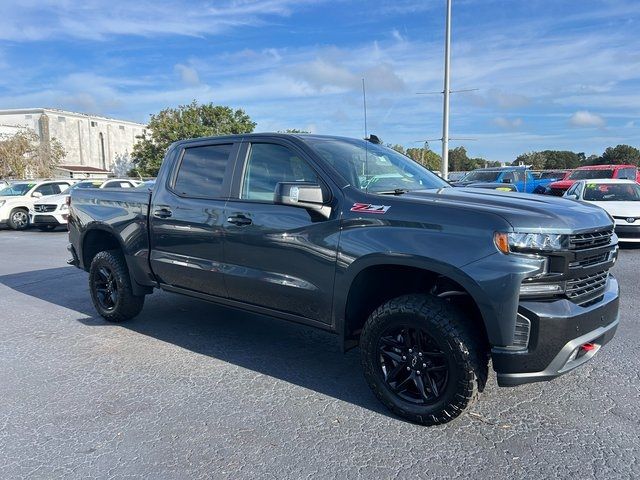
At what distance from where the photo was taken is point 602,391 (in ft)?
12.7

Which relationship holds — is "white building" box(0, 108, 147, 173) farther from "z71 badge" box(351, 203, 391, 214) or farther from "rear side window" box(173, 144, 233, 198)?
"z71 badge" box(351, 203, 391, 214)

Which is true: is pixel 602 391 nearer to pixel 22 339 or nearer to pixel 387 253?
pixel 387 253

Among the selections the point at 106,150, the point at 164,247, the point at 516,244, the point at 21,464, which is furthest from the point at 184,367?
the point at 106,150

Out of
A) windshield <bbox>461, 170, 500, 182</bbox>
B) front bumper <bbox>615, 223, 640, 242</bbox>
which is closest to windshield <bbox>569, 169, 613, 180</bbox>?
windshield <bbox>461, 170, 500, 182</bbox>

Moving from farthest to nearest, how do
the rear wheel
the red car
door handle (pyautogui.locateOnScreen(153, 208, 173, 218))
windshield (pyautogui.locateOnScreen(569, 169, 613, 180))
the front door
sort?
windshield (pyautogui.locateOnScreen(569, 169, 613, 180))
the rear wheel
the red car
door handle (pyautogui.locateOnScreen(153, 208, 173, 218))
the front door

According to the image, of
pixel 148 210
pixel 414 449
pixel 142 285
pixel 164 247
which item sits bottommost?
pixel 414 449

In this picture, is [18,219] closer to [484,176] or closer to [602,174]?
[484,176]

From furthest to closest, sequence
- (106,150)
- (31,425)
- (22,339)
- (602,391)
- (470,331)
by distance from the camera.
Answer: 1. (106,150)
2. (22,339)
3. (602,391)
4. (31,425)
5. (470,331)

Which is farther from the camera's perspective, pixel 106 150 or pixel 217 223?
pixel 106 150

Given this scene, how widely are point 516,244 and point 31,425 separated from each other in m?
3.25

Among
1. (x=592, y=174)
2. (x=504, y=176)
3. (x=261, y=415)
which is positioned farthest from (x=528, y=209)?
(x=592, y=174)

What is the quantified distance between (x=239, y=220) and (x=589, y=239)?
2.52m

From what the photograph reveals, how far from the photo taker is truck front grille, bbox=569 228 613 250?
10.2ft

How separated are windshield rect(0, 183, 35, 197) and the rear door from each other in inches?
634
